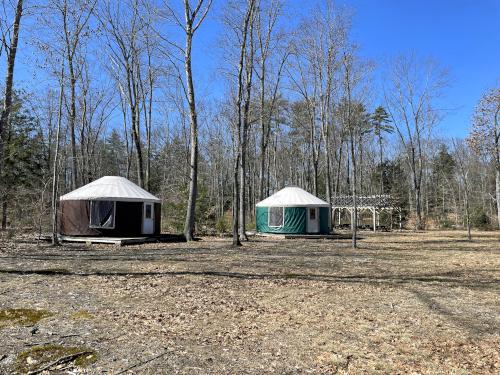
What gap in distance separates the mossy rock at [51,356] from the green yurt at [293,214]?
16291mm

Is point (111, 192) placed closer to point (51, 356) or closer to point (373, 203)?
point (51, 356)

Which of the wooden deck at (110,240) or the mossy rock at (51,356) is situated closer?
the mossy rock at (51,356)

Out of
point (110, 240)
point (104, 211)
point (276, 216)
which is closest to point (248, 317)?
→ point (110, 240)

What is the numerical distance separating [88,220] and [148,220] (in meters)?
2.40

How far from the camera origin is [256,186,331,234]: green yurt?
784 inches

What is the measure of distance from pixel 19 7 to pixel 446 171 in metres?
39.2

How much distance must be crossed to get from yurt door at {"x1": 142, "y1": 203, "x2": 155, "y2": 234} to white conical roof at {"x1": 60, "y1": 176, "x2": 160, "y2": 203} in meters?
0.38

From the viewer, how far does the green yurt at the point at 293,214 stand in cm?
1991

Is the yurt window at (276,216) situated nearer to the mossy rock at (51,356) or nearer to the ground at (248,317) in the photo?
the ground at (248,317)

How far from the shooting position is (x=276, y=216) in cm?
2025

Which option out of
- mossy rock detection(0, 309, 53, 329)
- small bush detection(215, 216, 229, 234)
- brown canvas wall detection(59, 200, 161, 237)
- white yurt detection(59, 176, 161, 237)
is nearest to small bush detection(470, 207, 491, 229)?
small bush detection(215, 216, 229, 234)

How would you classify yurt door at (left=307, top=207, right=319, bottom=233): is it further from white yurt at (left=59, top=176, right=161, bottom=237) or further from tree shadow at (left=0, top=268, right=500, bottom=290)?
tree shadow at (left=0, top=268, right=500, bottom=290)

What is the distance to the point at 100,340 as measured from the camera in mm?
4180

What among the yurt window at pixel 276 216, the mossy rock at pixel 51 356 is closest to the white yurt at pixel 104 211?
the yurt window at pixel 276 216
